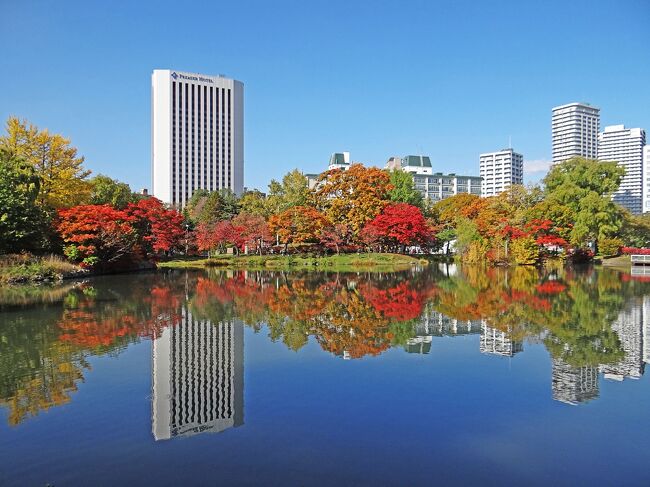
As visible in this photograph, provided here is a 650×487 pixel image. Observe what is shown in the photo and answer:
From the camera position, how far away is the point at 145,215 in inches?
1186

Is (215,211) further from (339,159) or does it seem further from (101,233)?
(339,159)

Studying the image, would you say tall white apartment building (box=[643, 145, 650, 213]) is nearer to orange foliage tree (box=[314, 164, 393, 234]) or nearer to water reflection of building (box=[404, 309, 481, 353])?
orange foliage tree (box=[314, 164, 393, 234])

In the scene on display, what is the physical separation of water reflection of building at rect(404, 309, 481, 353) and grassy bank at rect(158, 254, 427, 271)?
68.1ft

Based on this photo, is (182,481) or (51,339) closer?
(182,481)

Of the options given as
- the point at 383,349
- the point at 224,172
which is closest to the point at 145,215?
the point at 383,349

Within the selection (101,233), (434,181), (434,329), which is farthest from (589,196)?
(434,181)

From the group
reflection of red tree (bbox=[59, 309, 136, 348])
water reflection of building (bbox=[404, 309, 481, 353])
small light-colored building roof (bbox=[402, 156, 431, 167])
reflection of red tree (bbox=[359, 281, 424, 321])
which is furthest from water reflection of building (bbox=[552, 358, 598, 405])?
small light-colored building roof (bbox=[402, 156, 431, 167])

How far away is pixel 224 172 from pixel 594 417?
3383 inches

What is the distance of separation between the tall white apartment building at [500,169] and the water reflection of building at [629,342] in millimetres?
121521

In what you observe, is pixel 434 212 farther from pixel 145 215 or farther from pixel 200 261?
pixel 145 215

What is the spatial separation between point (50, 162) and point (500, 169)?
121154mm

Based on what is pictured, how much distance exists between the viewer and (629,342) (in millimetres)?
8758

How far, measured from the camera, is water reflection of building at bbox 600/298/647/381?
687 cm

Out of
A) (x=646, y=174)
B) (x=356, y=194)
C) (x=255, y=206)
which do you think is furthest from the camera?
(x=646, y=174)
